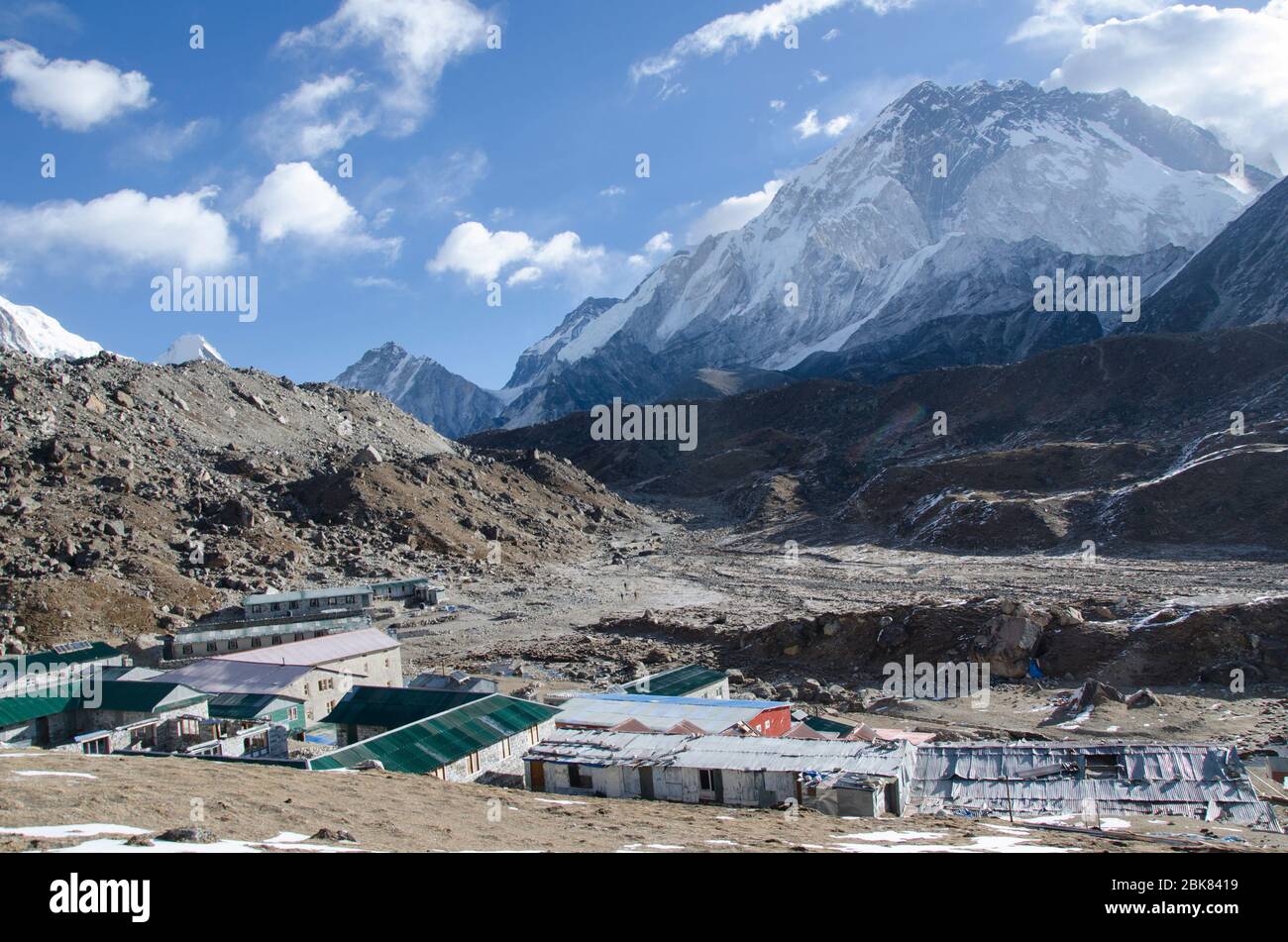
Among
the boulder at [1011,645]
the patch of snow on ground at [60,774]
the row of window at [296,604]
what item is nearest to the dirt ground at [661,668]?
the patch of snow on ground at [60,774]

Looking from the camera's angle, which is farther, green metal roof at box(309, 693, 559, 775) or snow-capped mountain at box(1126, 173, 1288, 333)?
snow-capped mountain at box(1126, 173, 1288, 333)

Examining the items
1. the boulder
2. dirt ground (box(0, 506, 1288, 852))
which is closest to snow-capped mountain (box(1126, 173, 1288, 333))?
dirt ground (box(0, 506, 1288, 852))

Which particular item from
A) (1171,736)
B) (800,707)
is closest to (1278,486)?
(1171,736)

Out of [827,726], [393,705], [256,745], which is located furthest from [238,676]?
[827,726]

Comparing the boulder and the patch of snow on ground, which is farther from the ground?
the patch of snow on ground

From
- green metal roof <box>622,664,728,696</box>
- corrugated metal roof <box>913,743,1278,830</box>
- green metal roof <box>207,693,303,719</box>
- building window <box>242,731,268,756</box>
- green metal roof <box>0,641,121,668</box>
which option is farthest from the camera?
green metal roof <box>0,641,121,668</box>

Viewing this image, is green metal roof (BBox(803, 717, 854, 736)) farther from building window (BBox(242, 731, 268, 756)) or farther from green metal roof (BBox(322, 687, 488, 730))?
building window (BBox(242, 731, 268, 756))

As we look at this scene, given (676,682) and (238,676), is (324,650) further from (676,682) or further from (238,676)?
(676,682)
